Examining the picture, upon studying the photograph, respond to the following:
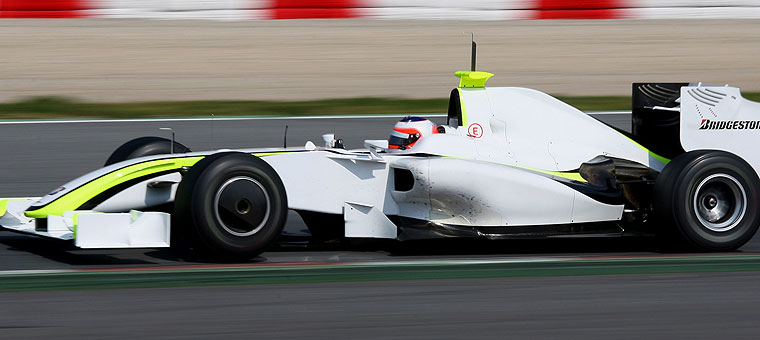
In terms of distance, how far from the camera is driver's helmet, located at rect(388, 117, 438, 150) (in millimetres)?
6051

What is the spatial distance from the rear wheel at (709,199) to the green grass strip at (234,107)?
6.64 m

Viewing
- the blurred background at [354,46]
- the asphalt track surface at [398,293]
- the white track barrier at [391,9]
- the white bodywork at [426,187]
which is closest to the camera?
the asphalt track surface at [398,293]

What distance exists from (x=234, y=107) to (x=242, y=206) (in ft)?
24.5

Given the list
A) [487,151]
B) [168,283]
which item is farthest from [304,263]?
[487,151]

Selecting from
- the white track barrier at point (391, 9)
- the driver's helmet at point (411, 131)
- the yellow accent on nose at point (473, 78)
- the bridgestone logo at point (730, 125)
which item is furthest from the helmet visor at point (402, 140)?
the white track barrier at point (391, 9)

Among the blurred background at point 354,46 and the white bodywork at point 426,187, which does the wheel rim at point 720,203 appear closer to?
the white bodywork at point 426,187

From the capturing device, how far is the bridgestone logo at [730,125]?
6.23 m

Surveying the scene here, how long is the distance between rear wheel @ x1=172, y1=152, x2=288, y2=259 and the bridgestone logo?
257cm

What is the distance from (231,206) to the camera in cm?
537

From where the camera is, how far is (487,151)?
601cm

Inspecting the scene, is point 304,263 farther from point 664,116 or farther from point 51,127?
point 51,127

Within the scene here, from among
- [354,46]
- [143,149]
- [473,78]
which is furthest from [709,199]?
[354,46]

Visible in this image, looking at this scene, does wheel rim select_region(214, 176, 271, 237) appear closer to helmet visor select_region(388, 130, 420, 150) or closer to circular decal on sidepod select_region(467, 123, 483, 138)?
helmet visor select_region(388, 130, 420, 150)

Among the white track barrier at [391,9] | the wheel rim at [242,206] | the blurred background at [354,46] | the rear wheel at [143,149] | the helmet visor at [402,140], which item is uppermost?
the white track barrier at [391,9]
